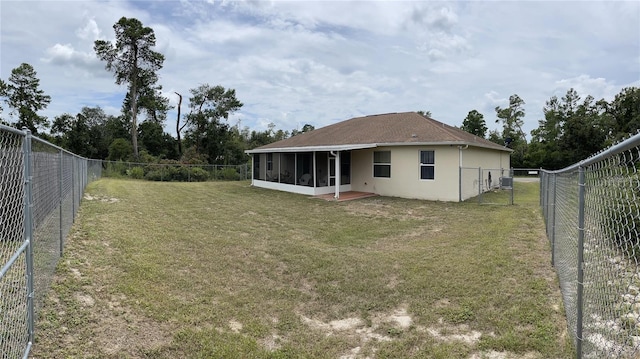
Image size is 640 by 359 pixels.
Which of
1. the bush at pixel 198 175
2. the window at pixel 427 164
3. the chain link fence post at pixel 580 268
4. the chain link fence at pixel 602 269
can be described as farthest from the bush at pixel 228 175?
the chain link fence post at pixel 580 268

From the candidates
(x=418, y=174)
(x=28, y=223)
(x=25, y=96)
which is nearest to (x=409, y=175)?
(x=418, y=174)

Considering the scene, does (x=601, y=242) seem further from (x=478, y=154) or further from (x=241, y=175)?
(x=241, y=175)

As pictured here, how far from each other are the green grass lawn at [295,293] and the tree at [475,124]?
41.0 m

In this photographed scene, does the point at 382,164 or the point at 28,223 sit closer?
the point at 28,223

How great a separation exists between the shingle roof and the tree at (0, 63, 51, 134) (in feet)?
98.7

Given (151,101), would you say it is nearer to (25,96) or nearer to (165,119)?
(165,119)

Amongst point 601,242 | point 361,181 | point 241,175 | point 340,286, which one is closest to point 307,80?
point 241,175

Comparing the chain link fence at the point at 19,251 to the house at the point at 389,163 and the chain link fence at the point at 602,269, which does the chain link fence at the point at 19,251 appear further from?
the house at the point at 389,163

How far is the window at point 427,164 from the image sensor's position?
1495 cm

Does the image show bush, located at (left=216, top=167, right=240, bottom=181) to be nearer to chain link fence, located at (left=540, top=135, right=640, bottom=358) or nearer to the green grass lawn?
the green grass lawn

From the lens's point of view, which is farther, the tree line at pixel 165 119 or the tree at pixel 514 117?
the tree at pixel 514 117

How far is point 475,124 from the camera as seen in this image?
46.4 meters

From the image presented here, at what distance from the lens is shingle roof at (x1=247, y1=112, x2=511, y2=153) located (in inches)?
602

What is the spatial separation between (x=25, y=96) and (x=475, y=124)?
165 ft
